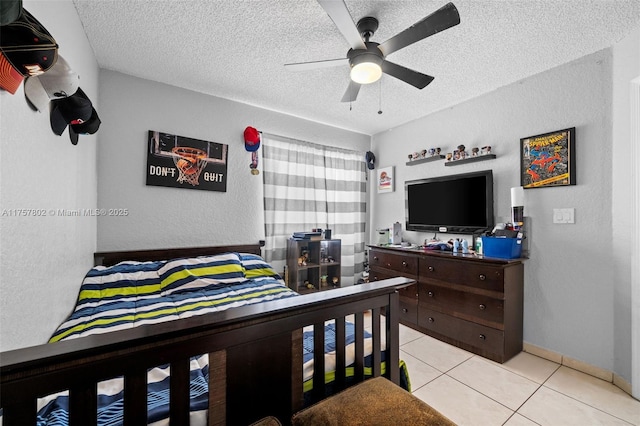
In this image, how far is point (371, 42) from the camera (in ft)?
5.95

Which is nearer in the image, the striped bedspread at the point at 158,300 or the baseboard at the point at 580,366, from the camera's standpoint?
the striped bedspread at the point at 158,300

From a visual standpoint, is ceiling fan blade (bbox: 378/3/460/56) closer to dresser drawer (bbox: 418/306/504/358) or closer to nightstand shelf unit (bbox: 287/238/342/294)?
nightstand shelf unit (bbox: 287/238/342/294)

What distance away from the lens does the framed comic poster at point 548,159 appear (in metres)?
2.25

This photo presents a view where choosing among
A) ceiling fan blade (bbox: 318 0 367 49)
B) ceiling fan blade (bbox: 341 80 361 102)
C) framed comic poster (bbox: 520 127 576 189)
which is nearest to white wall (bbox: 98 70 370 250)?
ceiling fan blade (bbox: 341 80 361 102)

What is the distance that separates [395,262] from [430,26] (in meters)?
2.33

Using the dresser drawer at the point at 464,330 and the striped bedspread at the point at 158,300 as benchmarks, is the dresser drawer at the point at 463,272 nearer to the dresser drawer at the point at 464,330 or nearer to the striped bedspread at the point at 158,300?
the dresser drawer at the point at 464,330

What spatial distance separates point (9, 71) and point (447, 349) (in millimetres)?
3253

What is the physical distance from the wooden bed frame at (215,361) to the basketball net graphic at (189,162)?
7.36 feet

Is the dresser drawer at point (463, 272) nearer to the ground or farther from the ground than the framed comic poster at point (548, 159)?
nearer to the ground

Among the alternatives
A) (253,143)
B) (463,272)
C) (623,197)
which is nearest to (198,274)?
(253,143)

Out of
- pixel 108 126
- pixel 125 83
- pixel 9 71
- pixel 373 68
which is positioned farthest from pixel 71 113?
pixel 373 68

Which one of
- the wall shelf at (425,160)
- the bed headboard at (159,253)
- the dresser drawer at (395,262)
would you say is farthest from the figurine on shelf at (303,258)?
the wall shelf at (425,160)

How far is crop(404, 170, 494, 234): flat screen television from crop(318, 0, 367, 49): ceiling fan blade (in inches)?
75.1

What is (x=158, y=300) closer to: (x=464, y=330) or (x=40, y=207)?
(x=40, y=207)
